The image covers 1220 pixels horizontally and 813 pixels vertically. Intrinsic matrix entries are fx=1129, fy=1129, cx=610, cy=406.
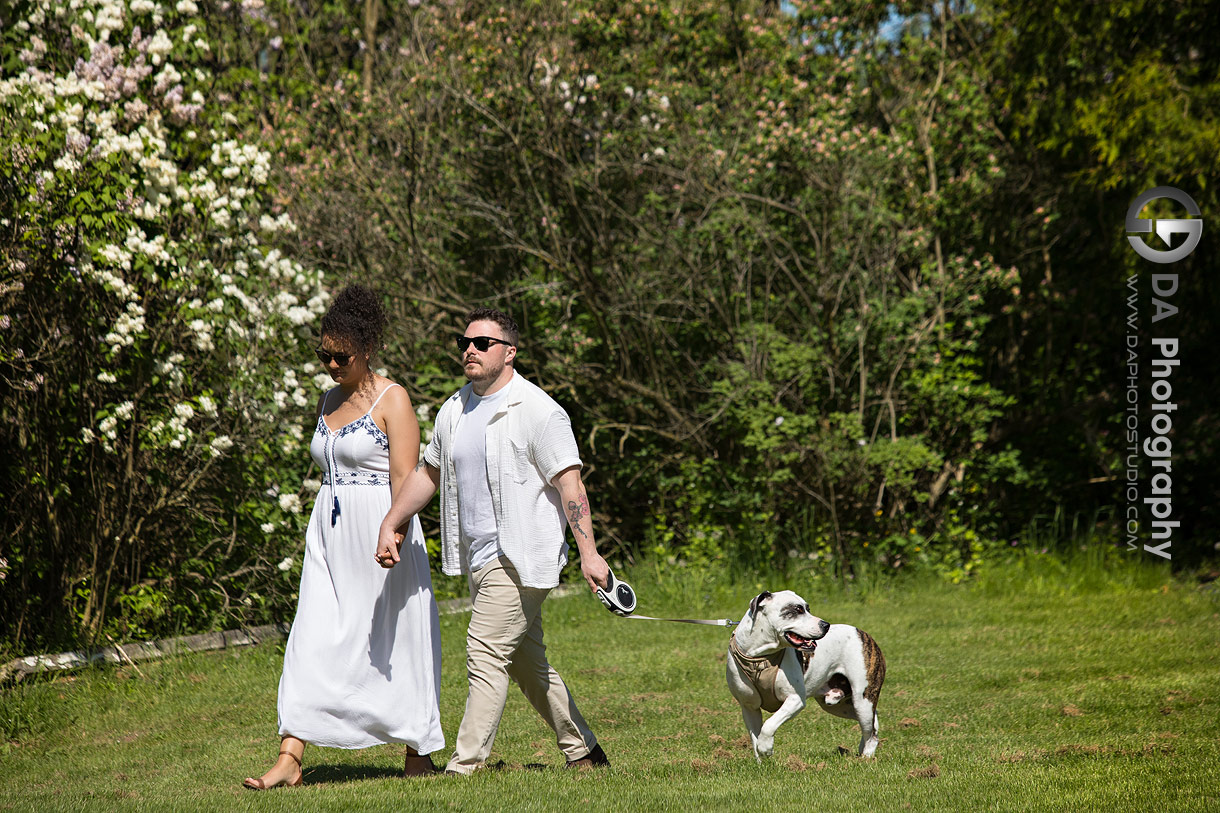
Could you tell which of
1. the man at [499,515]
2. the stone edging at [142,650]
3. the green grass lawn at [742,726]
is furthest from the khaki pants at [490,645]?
the stone edging at [142,650]

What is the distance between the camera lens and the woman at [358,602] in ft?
16.0

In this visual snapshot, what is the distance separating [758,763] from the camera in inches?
201

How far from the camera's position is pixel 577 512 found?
4.77 meters

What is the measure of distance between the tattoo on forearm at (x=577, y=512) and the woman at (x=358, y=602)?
0.73 metres

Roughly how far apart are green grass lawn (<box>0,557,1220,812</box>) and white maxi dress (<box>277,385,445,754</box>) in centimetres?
31

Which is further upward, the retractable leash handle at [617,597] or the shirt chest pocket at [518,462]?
the shirt chest pocket at [518,462]

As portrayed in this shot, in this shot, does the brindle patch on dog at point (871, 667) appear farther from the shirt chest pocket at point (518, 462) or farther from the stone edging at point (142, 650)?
the stone edging at point (142, 650)

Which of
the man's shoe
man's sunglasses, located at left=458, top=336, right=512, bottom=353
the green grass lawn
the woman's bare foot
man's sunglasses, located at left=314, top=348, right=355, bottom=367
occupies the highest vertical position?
man's sunglasses, located at left=458, top=336, right=512, bottom=353

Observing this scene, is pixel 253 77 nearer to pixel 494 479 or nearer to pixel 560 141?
pixel 560 141

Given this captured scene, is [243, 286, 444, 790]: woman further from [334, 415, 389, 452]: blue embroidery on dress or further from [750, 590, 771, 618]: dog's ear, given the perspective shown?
[750, 590, 771, 618]: dog's ear

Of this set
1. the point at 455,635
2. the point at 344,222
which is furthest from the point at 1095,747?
the point at 344,222

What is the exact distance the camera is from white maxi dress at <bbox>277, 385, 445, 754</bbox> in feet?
16.0

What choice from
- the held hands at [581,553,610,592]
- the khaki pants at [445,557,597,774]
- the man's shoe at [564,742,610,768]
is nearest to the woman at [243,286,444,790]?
the khaki pants at [445,557,597,774]

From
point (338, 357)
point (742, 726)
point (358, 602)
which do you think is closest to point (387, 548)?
point (358, 602)
